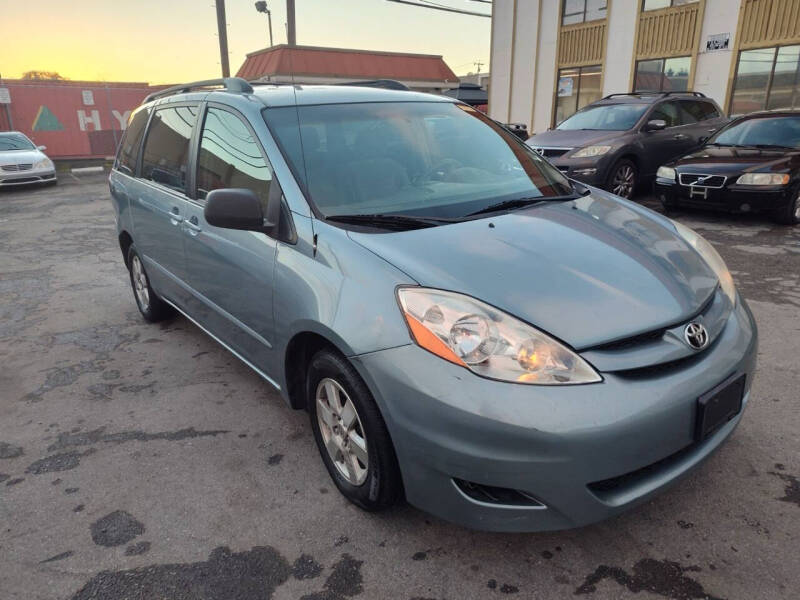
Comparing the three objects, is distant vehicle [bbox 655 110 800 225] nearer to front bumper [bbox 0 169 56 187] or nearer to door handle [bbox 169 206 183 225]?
door handle [bbox 169 206 183 225]

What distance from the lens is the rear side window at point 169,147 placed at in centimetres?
352

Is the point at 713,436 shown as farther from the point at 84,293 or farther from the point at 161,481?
the point at 84,293

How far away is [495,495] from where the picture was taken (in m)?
1.87

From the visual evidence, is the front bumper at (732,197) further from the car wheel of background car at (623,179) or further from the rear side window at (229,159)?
the rear side window at (229,159)

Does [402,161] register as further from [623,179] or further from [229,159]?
[623,179]

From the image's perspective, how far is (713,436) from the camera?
82.9 inches

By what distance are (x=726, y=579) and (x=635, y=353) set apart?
33.7 inches

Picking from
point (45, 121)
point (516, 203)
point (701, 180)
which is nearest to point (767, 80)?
point (701, 180)

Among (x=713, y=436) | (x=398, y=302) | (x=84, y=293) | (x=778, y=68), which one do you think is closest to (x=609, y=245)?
(x=713, y=436)

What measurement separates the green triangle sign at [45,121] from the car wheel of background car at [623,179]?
21406 mm

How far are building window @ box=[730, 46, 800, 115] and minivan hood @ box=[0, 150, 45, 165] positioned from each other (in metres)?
18.1

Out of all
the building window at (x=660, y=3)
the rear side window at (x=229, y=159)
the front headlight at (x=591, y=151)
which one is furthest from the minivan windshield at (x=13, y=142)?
the building window at (x=660, y=3)

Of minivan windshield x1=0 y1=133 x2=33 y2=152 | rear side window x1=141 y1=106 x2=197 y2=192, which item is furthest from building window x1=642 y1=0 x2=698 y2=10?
minivan windshield x1=0 y1=133 x2=33 y2=152

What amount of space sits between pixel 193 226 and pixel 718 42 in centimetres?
1679
